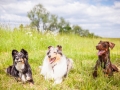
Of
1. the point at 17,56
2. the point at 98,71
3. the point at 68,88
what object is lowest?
the point at 68,88

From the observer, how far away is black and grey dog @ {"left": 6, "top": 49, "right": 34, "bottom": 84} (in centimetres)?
611

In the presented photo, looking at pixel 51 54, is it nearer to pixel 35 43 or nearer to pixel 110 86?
pixel 110 86

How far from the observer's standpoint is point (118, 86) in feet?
21.8

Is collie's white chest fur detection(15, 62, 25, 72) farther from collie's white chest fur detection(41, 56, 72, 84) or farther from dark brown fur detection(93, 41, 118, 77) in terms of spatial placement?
dark brown fur detection(93, 41, 118, 77)

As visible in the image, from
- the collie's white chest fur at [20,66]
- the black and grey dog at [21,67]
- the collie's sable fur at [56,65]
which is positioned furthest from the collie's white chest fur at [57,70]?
the collie's white chest fur at [20,66]

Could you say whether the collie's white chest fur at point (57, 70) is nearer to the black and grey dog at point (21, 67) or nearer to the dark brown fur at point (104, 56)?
the black and grey dog at point (21, 67)

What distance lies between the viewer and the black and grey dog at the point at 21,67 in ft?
20.1

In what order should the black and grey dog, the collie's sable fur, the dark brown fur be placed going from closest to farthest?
the black and grey dog, the dark brown fur, the collie's sable fur

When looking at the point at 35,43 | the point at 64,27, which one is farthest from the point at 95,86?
the point at 64,27

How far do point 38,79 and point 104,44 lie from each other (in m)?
2.22

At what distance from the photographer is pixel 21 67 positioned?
6.26 metres

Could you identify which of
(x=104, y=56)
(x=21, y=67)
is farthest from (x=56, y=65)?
(x=104, y=56)

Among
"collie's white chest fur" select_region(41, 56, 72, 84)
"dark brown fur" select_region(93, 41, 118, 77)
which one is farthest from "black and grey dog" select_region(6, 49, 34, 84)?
"dark brown fur" select_region(93, 41, 118, 77)

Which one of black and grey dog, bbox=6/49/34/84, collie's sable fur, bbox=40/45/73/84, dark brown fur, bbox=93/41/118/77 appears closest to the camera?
black and grey dog, bbox=6/49/34/84
